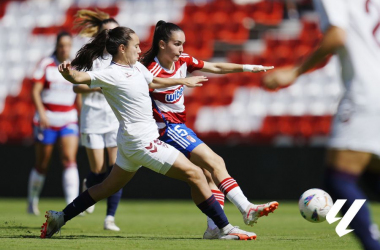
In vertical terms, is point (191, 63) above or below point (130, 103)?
above

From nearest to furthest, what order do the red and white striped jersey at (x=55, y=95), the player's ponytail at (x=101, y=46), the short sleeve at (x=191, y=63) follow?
the player's ponytail at (x=101, y=46) → the short sleeve at (x=191, y=63) → the red and white striped jersey at (x=55, y=95)

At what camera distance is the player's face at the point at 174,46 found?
21.8 ft

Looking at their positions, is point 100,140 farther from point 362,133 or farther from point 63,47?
point 362,133

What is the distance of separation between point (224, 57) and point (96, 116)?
8.07m

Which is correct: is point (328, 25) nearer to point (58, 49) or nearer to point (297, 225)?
point (297, 225)

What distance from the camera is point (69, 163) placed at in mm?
9609

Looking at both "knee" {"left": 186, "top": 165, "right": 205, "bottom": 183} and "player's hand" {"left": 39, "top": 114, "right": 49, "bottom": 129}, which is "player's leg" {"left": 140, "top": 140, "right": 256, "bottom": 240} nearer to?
"knee" {"left": 186, "top": 165, "right": 205, "bottom": 183}

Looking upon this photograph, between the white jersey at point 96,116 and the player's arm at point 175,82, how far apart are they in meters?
2.20

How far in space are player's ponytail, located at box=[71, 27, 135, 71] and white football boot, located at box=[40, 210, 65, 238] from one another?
141 cm

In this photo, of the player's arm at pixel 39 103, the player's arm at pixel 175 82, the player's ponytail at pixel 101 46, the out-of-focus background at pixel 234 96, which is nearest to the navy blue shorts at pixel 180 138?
the player's arm at pixel 175 82

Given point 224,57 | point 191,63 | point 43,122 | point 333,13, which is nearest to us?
point 333,13

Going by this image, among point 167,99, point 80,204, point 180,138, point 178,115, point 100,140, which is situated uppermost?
point 167,99

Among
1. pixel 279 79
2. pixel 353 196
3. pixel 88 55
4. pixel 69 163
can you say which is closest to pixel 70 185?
pixel 69 163

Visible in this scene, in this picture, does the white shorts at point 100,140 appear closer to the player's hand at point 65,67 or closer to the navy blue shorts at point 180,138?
the navy blue shorts at point 180,138
